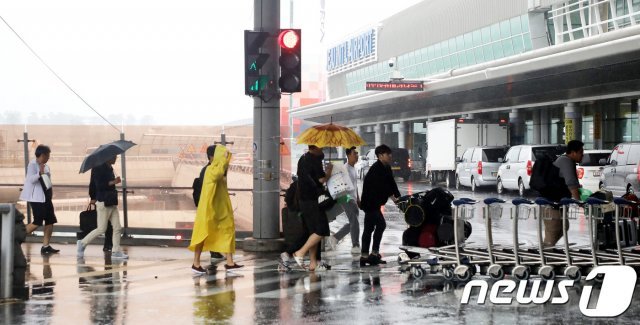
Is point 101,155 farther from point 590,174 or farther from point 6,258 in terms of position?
point 590,174

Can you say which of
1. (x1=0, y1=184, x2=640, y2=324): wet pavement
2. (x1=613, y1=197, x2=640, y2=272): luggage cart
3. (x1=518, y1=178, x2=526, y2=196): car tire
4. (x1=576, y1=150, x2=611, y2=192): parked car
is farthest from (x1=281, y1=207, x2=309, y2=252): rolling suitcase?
(x1=518, y1=178, x2=526, y2=196): car tire

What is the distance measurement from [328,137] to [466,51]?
5796cm

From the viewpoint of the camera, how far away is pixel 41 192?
660 inches

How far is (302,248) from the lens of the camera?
1376 centimetres

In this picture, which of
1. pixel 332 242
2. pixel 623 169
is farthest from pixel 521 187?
pixel 332 242

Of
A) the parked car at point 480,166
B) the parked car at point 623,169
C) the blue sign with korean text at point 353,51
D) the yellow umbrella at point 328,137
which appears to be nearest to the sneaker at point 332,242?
the yellow umbrella at point 328,137

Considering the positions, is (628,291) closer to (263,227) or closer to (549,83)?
(263,227)

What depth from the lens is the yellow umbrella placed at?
48.3 ft

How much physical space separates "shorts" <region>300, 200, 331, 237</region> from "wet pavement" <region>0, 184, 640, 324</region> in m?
0.55

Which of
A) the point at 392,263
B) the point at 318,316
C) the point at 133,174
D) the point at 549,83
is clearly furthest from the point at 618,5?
the point at 318,316

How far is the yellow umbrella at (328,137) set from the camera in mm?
14719

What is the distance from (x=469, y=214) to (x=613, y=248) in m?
1.71

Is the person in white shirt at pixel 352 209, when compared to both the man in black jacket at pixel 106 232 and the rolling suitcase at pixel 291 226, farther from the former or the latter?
the man in black jacket at pixel 106 232

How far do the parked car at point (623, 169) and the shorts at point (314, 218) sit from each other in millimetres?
16220
